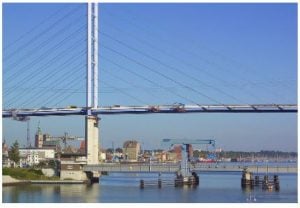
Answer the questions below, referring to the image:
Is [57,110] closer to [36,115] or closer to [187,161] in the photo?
[36,115]

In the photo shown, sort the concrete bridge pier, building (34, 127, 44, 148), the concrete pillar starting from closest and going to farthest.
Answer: the concrete bridge pier → the concrete pillar → building (34, 127, 44, 148)

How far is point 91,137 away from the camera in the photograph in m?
17.7

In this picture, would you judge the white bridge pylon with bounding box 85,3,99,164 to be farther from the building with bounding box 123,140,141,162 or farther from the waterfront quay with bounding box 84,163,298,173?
the building with bounding box 123,140,141,162

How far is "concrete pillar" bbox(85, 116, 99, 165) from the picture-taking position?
57.3 feet

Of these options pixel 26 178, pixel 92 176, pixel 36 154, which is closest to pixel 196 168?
pixel 92 176

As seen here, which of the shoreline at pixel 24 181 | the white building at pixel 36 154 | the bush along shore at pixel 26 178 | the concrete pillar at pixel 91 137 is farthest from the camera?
the white building at pixel 36 154

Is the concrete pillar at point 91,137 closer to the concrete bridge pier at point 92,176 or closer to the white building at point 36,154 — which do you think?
the concrete bridge pier at point 92,176

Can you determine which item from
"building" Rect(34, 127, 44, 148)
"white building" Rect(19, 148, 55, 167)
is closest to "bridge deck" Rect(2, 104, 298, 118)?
"white building" Rect(19, 148, 55, 167)

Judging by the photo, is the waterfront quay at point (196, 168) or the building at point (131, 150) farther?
the building at point (131, 150)

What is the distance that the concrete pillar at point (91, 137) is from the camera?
57.3 feet

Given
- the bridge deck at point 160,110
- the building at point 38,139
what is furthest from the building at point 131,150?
the bridge deck at point 160,110

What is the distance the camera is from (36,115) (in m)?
18.4
